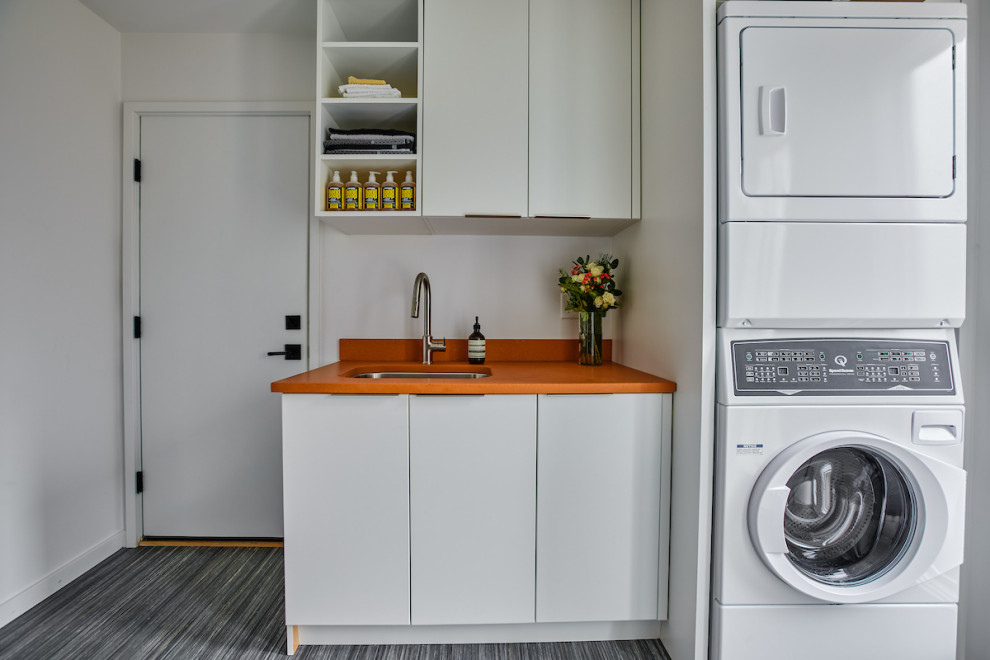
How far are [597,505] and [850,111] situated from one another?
1.36 m

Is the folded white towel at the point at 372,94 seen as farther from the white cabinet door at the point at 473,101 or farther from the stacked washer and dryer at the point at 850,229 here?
the stacked washer and dryer at the point at 850,229

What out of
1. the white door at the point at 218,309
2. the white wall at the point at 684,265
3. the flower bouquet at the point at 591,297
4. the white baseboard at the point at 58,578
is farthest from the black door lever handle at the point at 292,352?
the white wall at the point at 684,265

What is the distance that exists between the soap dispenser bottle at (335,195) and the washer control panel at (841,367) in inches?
58.3

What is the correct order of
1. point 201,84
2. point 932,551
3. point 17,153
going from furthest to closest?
1. point 201,84
2. point 17,153
3. point 932,551

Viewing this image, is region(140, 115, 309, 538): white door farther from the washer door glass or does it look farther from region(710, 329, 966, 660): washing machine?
the washer door glass

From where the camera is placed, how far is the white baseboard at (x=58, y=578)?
5.54 feet

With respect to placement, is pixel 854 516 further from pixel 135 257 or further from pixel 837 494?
pixel 135 257

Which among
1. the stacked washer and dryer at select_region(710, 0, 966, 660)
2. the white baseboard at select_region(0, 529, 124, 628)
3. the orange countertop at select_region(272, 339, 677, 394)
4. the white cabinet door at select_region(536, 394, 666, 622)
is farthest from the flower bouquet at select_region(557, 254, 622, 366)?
the white baseboard at select_region(0, 529, 124, 628)

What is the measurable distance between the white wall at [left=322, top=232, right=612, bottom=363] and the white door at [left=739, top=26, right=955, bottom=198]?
3.05 feet

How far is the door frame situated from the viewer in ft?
7.16

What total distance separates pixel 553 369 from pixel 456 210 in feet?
2.40

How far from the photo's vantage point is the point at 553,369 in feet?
6.17

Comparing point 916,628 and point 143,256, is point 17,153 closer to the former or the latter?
point 143,256

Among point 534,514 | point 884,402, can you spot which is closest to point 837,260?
point 884,402
